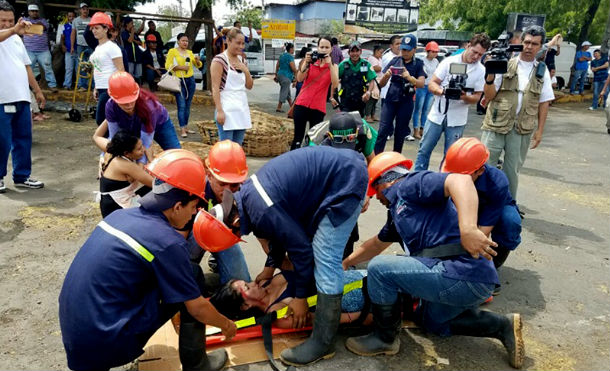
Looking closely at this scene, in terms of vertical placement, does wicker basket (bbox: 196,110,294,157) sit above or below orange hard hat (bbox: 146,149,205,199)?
below

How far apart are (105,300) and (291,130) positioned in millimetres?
5910

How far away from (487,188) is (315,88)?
3357mm

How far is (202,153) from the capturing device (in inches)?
252

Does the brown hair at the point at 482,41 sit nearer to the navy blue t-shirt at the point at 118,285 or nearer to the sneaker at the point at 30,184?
the navy blue t-shirt at the point at 118,285

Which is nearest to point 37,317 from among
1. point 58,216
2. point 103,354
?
point 103,354

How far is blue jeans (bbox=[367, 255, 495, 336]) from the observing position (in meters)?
2.62

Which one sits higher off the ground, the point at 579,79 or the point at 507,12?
the point at 507,12

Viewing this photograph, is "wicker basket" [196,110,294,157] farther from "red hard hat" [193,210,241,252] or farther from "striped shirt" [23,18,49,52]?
"striped shirt" [23,18,49,52]

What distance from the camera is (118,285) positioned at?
209 centimetres

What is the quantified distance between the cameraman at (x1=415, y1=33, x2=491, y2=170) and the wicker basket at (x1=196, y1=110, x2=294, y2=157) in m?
2.47

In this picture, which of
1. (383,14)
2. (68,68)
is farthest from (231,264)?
(383,14)

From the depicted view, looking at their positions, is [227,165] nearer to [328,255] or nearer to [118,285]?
[328,255]

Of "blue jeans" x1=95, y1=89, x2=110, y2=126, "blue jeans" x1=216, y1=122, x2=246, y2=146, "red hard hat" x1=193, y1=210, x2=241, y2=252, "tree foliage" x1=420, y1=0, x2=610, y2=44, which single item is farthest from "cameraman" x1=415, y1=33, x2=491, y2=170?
"tree foliage" x1=420, y1=0, x2=610, y2=44

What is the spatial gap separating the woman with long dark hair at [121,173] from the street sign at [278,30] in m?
16.5
